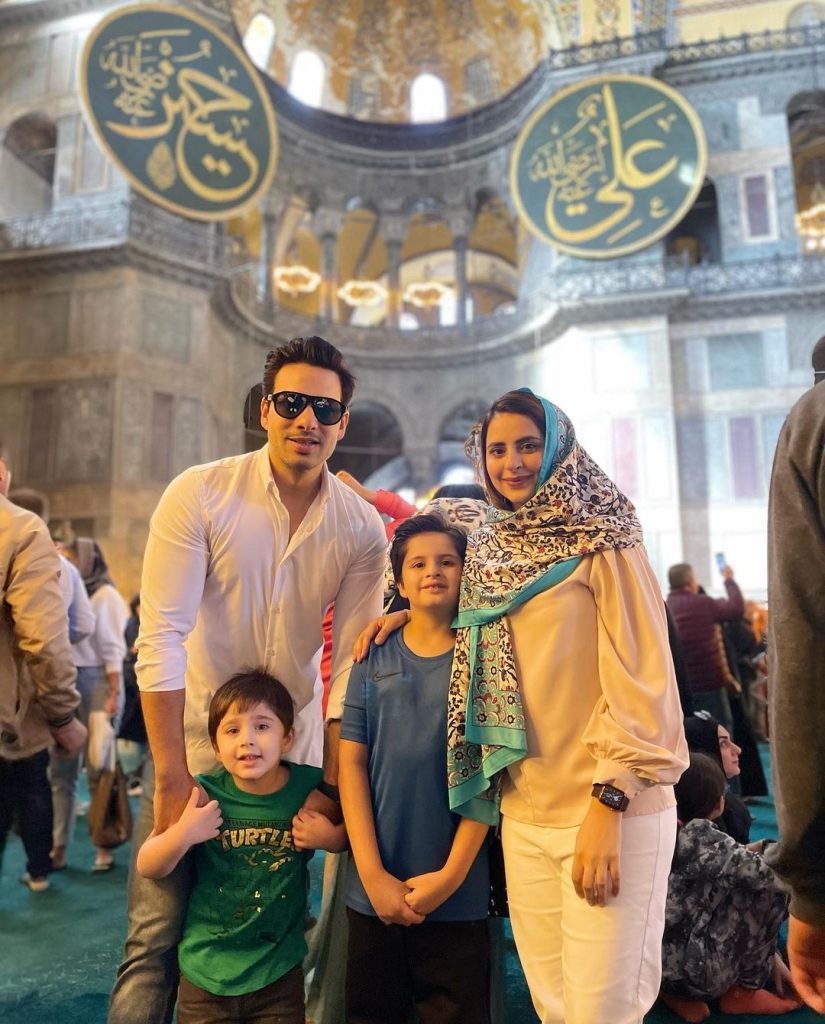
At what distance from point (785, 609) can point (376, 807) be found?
1004 millimetres

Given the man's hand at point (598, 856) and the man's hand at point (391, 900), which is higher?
the man's hand at point (598, 856)

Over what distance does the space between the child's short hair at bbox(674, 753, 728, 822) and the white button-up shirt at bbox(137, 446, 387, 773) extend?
4.21 feet

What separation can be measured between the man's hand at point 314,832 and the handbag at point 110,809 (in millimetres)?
2075

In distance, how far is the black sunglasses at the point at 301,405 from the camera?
1748mm

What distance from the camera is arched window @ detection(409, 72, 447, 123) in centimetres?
1736

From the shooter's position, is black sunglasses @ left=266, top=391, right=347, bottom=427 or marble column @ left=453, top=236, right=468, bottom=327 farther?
marble column @ left=453, top=236, right=468, bottom=327

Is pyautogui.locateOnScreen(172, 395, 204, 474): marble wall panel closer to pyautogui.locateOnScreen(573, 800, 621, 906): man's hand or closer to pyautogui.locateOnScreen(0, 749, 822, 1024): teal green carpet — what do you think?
pyautogui.locateOnScreen(0, 749, 822, 1024): teal green carpet

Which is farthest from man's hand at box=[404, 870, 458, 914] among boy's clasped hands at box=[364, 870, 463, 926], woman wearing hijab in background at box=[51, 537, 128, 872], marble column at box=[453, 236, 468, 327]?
marble column at box=[453, 236, 468, 327]

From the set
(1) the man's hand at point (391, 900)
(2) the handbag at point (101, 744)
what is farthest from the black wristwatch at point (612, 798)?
(2) the handbag at point (101, 744)

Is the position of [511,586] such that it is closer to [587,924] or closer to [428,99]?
[587,924]

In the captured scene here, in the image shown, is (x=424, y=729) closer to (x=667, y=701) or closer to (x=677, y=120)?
(x=667, y=701)

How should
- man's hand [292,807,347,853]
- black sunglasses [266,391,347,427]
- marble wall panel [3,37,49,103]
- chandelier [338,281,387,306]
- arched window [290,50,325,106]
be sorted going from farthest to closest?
arched window [290,50,325,106] < chandelier [338,281,387,306] < marble wall panel [3,37,49,103] < black sunglasses [266,391,347,427] < man's hand [292,807,347,853]

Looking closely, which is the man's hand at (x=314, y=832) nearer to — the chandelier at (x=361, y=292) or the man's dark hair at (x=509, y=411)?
the man's dark hair at (x=509, y=411)

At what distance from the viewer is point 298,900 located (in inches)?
66.1
